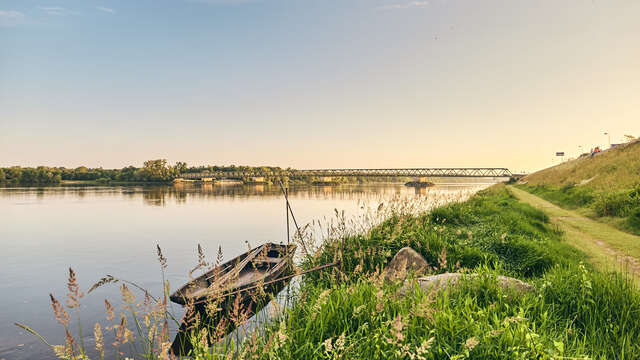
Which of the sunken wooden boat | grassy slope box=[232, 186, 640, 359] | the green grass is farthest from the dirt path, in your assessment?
the sunken wooden boat

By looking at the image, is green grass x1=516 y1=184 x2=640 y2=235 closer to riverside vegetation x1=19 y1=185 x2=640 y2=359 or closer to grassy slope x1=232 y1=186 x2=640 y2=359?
grassy slope x1=232 y1=186 x2=640 y2=359

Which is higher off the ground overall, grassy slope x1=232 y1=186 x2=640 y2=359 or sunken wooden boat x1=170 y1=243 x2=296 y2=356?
grassy slope x1=232 y1=186 x2=640 y2=359

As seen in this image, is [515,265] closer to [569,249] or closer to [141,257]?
[569,249]

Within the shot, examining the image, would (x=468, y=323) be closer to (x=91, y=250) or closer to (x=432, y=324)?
(x=432, y=324)

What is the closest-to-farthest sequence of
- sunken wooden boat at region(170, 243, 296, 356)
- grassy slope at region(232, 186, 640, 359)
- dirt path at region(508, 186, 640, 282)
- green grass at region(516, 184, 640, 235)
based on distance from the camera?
grassy slope at region(232, 186, 640, 359)
sunken wooden boat at region(170, 243, 296, 356)
dirt path at region(508, 186, 640, 282)
green grass at region(516, 184, 640, 235)

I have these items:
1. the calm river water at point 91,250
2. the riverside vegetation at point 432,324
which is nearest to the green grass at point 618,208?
the calm river water at point 91,250

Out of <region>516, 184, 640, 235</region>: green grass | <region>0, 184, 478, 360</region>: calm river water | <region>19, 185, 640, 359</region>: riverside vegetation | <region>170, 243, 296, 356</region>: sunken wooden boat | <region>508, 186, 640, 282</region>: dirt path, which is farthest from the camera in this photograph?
<region>516, 184, 640, 235</region>: green grass

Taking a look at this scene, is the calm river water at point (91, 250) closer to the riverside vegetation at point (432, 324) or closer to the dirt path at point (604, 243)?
the dirt path at point (604, 243)

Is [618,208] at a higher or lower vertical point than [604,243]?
higher

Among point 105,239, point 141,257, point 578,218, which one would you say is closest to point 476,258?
point 578,218

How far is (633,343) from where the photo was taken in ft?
15.6

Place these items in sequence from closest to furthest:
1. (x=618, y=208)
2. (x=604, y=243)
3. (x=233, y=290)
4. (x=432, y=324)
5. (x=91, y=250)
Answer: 1. (x=432, y=324)
2. (x=233, y=290)
3. (x=604, y=243)
4. (x=618, y=208)
5. (x=91, y=250)

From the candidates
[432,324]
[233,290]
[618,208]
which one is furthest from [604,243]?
[233,290]

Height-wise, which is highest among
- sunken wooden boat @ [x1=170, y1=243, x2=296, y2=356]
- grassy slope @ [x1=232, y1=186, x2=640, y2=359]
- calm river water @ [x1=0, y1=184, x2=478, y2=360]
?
grassy slope @ [x1=232, y1=186, x2=640, y2=359]
